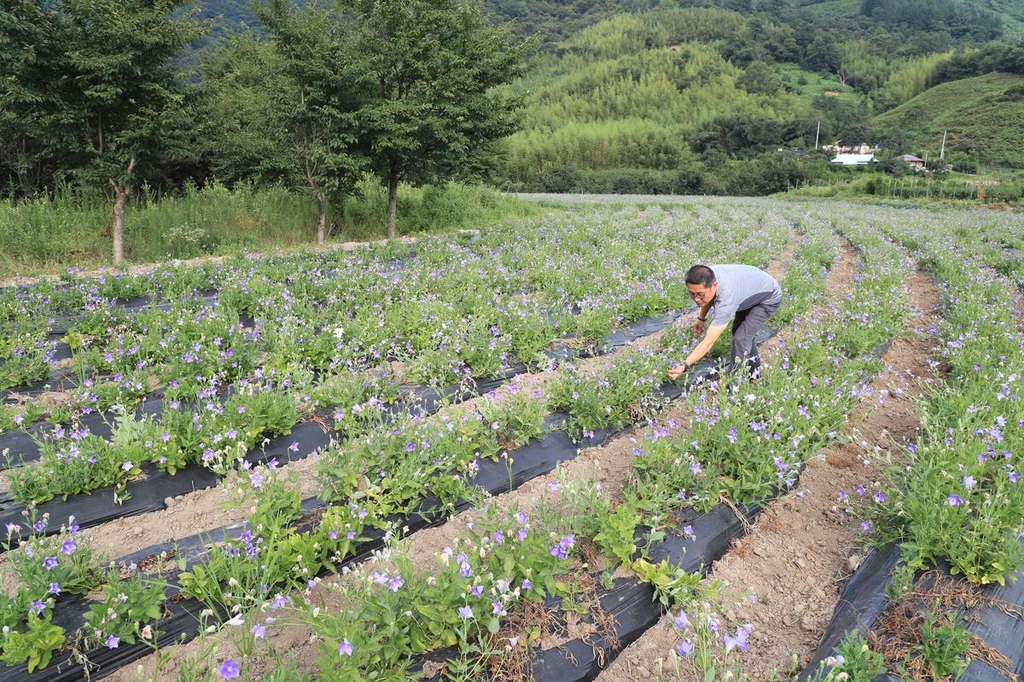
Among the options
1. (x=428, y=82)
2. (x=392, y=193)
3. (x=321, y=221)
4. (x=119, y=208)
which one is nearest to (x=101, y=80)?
(x=119, y=208)

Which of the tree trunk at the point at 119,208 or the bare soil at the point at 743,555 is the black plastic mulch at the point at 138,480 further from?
the tree trunk at the point at 119,208

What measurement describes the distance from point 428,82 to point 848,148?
3584 inches

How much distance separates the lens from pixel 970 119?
75500mm

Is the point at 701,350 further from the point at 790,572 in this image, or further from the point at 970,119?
the point at 970,119

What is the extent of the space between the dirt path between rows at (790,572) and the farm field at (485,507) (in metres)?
0.02

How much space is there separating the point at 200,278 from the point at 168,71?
4.68 meters

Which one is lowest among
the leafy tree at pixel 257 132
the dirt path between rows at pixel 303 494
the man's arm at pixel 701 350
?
the dirt path between rows at pixel 303 494

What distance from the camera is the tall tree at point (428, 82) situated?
13305 mm

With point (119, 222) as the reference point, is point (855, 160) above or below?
above

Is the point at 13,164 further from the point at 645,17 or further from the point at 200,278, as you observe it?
the point at 645,17

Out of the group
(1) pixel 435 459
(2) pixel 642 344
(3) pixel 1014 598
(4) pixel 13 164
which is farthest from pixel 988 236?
(4) pixel 13 164

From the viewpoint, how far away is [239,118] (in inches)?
715

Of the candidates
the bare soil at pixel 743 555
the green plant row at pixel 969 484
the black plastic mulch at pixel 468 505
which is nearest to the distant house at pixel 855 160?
the green plant row at pixel 969 484

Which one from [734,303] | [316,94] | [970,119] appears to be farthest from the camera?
[970,119]
